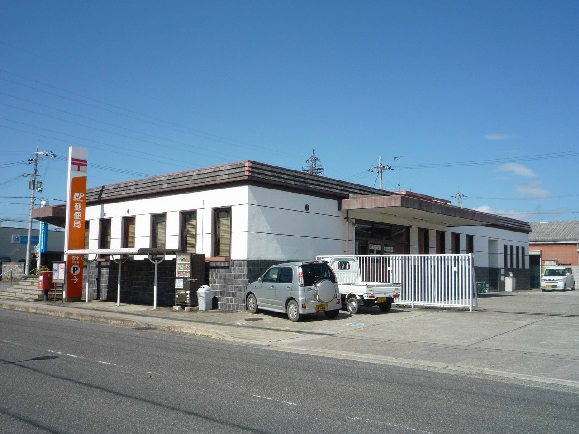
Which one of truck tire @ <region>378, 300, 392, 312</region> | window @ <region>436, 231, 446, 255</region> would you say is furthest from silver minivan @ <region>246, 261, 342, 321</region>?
window @ <region>436, 231, 446, 255</region>

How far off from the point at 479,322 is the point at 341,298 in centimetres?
482

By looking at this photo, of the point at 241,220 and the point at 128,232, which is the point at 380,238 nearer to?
the point at 241,220

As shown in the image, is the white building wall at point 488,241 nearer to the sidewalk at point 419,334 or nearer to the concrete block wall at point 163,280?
the sidewalk at point 419,334

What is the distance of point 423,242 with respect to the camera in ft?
99.8

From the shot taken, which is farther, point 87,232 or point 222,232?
point 87,232

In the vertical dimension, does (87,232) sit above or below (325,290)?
above

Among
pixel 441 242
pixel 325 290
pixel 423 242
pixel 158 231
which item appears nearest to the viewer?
pixel 325 290

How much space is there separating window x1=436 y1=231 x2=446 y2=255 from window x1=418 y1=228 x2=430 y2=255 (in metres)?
1.38

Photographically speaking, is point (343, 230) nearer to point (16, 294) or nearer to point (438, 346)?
point (438, 346)

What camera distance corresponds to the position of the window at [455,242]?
33.6 meters

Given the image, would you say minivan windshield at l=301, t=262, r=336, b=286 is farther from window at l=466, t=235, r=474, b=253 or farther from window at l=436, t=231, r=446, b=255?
window at l=466, t=235, r=474, b=253

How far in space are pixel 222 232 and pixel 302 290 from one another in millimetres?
5650

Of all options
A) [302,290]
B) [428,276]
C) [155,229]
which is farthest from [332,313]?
[155,229]

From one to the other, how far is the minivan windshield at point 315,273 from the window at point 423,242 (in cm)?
1338
